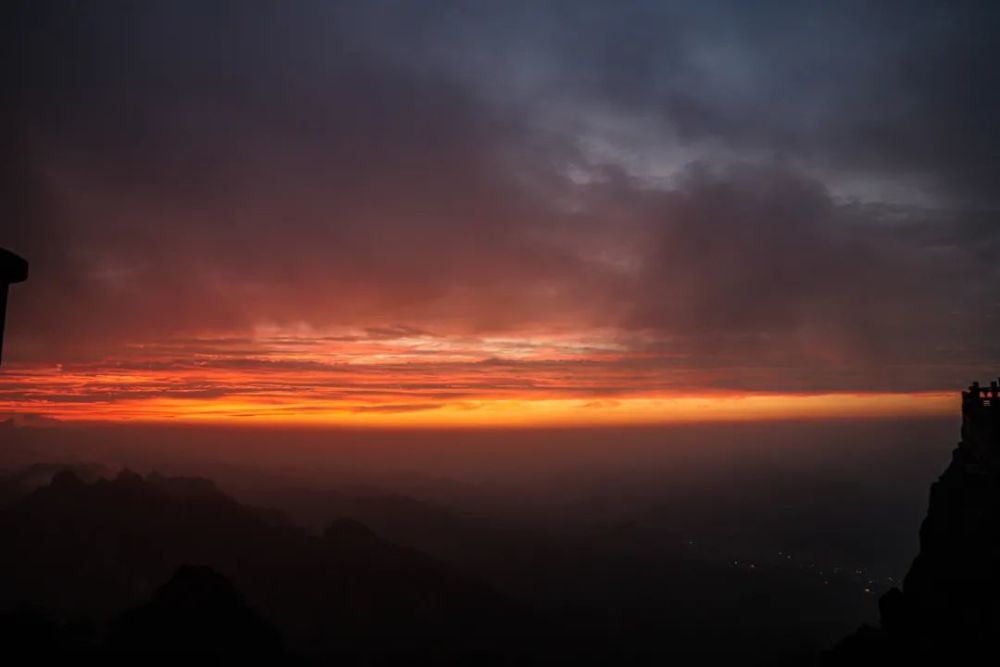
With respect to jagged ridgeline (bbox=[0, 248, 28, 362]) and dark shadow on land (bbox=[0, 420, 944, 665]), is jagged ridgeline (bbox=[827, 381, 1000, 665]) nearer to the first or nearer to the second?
jagged ridgeline (bbox=[0, 248, 28, 362])

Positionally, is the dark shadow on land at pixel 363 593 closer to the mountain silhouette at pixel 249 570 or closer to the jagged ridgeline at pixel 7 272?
the mountain silhouette at pixel 249 570

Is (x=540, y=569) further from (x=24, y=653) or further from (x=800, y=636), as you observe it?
(x=24, y=653)

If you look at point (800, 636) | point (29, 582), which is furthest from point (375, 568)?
point (800, 636)

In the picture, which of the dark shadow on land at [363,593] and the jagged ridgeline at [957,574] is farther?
the dark shadow on land at [363,593]

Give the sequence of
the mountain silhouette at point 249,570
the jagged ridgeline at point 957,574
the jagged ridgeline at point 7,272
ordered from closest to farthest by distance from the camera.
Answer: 1. the jagged ridgeline at point 7,272
2. the jagged ridgeline at point 957,574
3. the mountain silhouette at point 249,570

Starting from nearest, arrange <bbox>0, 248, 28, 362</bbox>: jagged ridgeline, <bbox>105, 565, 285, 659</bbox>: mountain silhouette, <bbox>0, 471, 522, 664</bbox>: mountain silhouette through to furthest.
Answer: <bbox>0, 248, 28, 362</bbox>: jagged ridgeline < <bbox>105, 565, 285, 659</bbox>: mountain silhouette < <bbox>0, 471, 522, 664</bbox>: mountain silhouette

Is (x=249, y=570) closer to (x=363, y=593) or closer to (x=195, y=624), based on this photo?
(x=363, y=593)

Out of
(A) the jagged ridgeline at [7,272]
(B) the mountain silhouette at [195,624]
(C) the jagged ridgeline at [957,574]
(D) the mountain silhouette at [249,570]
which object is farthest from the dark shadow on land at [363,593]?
(A) the jagged ridgeline at [7,272]

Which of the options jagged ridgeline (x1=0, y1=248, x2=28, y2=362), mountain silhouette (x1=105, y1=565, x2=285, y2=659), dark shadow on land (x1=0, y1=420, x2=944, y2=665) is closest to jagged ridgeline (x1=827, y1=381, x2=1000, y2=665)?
jagged ridgeline (x1=0, y1=248, x2=28, y2=362)
